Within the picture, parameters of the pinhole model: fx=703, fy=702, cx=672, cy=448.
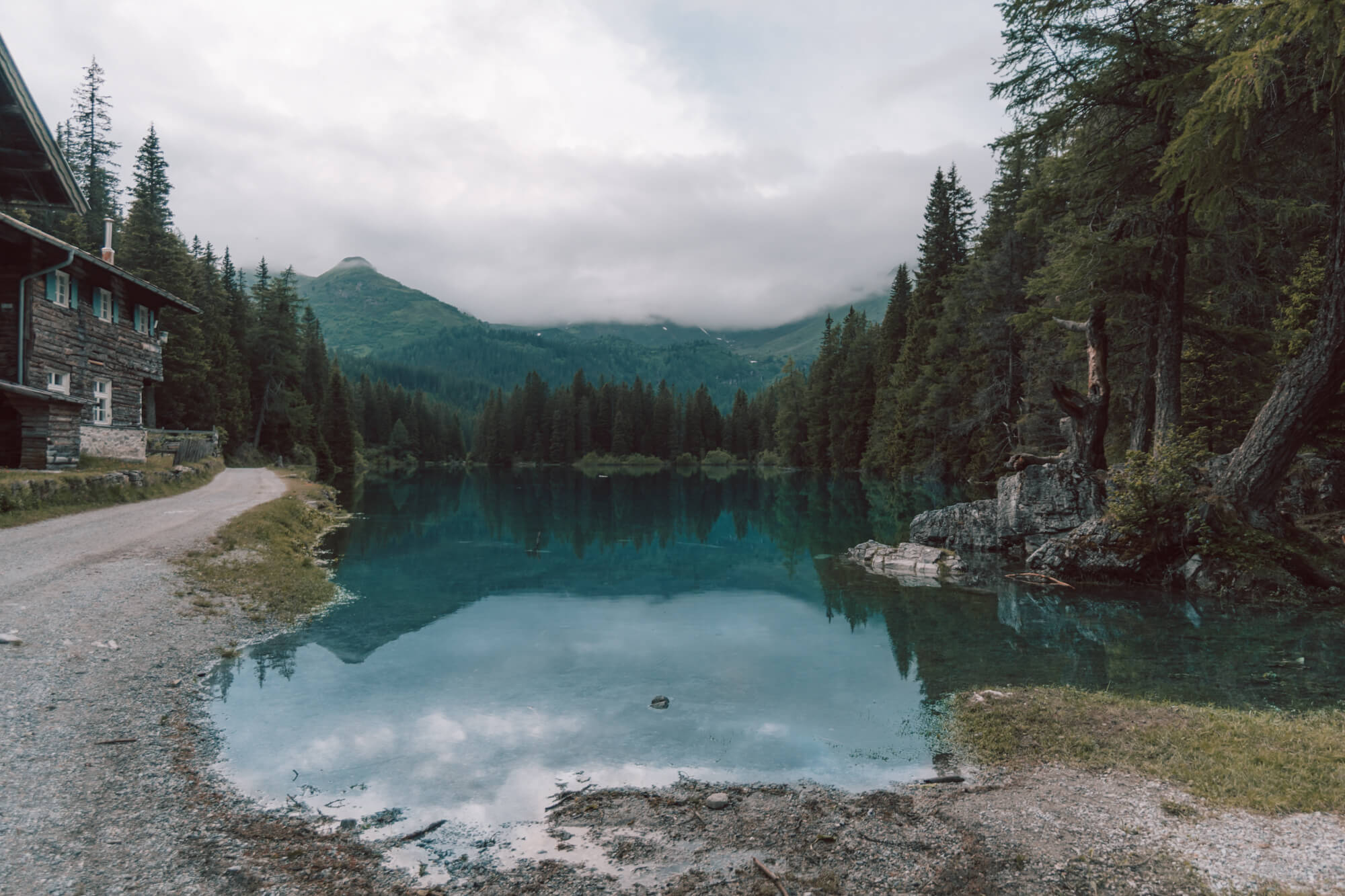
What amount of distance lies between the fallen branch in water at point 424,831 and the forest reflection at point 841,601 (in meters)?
5.40

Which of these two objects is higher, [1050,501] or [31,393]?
[31,393]

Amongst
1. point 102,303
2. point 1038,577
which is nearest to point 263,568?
point 1038,577

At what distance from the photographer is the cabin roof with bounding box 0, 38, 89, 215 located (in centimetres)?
948

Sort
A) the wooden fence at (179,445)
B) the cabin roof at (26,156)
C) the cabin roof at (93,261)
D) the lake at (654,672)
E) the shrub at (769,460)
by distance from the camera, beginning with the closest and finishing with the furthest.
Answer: the lake at (654,672) → the cabin roof at (26,156) → the cabin roof at (93,261) → the wooden fence at (179,445) → the shrub at (769,460)

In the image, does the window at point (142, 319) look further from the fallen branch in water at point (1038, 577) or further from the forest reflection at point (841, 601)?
the fallen branch in water at point (1038, 577)

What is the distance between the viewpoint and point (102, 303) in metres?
31.0

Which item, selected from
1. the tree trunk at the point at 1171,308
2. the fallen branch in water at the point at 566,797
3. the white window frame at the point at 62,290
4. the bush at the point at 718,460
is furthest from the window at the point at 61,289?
the bush at the point at 718,460

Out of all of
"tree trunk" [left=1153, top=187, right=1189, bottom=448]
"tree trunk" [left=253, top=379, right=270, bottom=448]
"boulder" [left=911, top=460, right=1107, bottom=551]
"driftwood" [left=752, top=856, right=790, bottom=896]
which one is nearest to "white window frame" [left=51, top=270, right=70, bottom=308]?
"boulder" [left=911, top=460, right=1107, bottom=551]

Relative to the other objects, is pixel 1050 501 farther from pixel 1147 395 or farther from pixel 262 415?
pixel 262 415

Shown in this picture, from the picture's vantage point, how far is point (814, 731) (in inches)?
333

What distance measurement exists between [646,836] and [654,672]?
5.32 m

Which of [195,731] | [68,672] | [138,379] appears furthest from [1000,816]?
[138,379]

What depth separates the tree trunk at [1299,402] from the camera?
14.3 metres

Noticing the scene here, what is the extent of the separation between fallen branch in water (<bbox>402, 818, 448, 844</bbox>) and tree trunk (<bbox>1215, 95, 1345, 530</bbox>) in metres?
17.8
